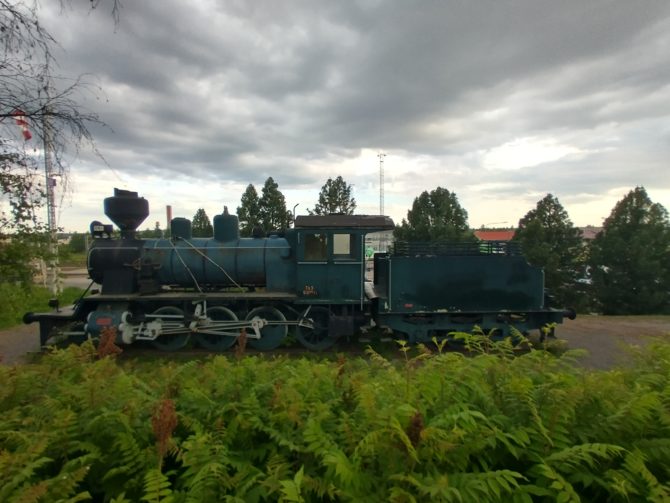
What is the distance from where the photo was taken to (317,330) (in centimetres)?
948

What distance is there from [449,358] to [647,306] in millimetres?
23452

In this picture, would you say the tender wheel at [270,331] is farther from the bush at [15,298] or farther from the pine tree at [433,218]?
the pine tree at [433,218]

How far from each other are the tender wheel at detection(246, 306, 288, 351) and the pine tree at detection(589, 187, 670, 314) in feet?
65.8

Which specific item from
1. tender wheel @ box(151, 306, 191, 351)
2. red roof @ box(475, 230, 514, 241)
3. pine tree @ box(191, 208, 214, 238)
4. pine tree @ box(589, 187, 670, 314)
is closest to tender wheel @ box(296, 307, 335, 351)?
tender wheel @ box(151, 306, 191, 351)

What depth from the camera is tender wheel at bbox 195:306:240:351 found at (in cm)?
933

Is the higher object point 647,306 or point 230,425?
point 230,425

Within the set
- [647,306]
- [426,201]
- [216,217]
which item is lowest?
[647,306]

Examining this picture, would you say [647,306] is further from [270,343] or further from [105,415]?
[105,415]

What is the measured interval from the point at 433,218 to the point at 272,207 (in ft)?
43.0

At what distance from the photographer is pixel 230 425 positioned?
7.79 feet

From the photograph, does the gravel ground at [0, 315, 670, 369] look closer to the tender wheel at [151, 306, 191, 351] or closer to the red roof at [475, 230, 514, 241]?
the tender wheel at [151, 306, 191, 351]

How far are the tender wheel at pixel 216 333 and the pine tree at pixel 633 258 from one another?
69.1ft

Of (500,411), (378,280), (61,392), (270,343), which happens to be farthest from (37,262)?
(378,280)

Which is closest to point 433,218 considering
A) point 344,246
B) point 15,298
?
point 344,246
